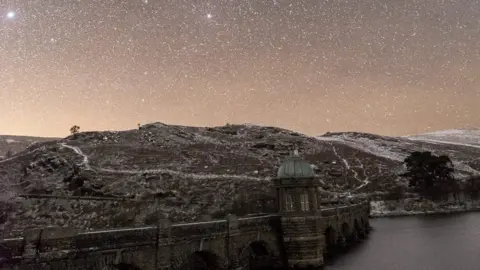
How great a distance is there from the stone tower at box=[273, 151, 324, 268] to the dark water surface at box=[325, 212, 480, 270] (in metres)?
2.94

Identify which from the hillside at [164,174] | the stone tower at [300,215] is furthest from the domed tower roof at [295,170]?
the hillside at [164,174]

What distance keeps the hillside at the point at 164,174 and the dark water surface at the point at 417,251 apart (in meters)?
29.4

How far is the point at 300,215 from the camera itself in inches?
1484

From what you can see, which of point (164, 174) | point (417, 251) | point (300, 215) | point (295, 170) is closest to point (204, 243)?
point (300, 215)

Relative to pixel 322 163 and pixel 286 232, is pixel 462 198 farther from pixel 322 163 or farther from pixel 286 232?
pixel 286 232

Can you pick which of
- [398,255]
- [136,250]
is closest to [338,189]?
[398,255]

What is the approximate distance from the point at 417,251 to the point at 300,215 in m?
17.0

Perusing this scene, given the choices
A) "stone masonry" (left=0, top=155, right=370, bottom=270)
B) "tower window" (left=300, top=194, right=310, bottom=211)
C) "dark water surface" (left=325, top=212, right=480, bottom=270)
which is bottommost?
"dark water surface" (left=325, top=212, right=480, bottom=270)

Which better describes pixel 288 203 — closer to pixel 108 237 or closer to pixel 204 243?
pixel 204 243

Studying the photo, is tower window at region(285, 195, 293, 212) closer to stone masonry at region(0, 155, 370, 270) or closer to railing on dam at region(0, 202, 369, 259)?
stone masonry at region(0, 155, 370, 270)

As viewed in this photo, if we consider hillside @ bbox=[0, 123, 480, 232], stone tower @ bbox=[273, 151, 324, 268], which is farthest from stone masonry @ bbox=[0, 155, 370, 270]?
hillside @ bbox=[0, 123, 480, 232]

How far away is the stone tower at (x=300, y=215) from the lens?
122 feet

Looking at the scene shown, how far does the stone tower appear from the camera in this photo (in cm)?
3712

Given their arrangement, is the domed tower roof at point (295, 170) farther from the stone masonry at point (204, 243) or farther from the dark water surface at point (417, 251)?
the dark water surface at point (417, 251)
